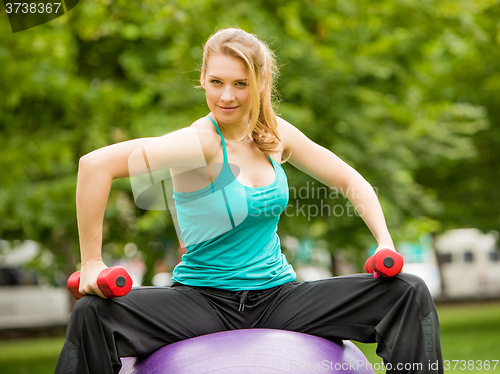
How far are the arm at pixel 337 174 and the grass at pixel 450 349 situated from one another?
14.6 ft

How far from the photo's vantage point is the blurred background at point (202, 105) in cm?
775

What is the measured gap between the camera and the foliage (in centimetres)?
771

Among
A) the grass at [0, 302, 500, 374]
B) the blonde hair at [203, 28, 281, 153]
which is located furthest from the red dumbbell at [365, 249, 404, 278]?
the grass at [0, 302, 500, 374]

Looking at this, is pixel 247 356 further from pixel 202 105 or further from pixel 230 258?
pixel 202 105

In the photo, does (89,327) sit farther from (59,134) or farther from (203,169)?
(59,134)

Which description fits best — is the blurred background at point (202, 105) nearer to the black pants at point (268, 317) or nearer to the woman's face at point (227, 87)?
the woman's face at point (227, 87)

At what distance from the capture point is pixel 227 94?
2.61 metres

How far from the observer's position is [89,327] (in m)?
2.18

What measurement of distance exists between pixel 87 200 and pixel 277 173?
895 millimetres

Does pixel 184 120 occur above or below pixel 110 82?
below

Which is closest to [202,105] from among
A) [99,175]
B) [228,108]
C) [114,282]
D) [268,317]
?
[228,108]

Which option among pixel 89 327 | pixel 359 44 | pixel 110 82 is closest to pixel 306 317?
pixel 89 327

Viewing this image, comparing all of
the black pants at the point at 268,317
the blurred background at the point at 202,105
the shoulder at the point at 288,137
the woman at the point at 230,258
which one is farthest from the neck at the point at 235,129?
the blurred background at the point at 202,105

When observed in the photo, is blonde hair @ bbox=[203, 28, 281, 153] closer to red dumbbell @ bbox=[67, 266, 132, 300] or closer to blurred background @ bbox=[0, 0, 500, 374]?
red dumbbell @ bbox=[67, 266, 132, 300]
